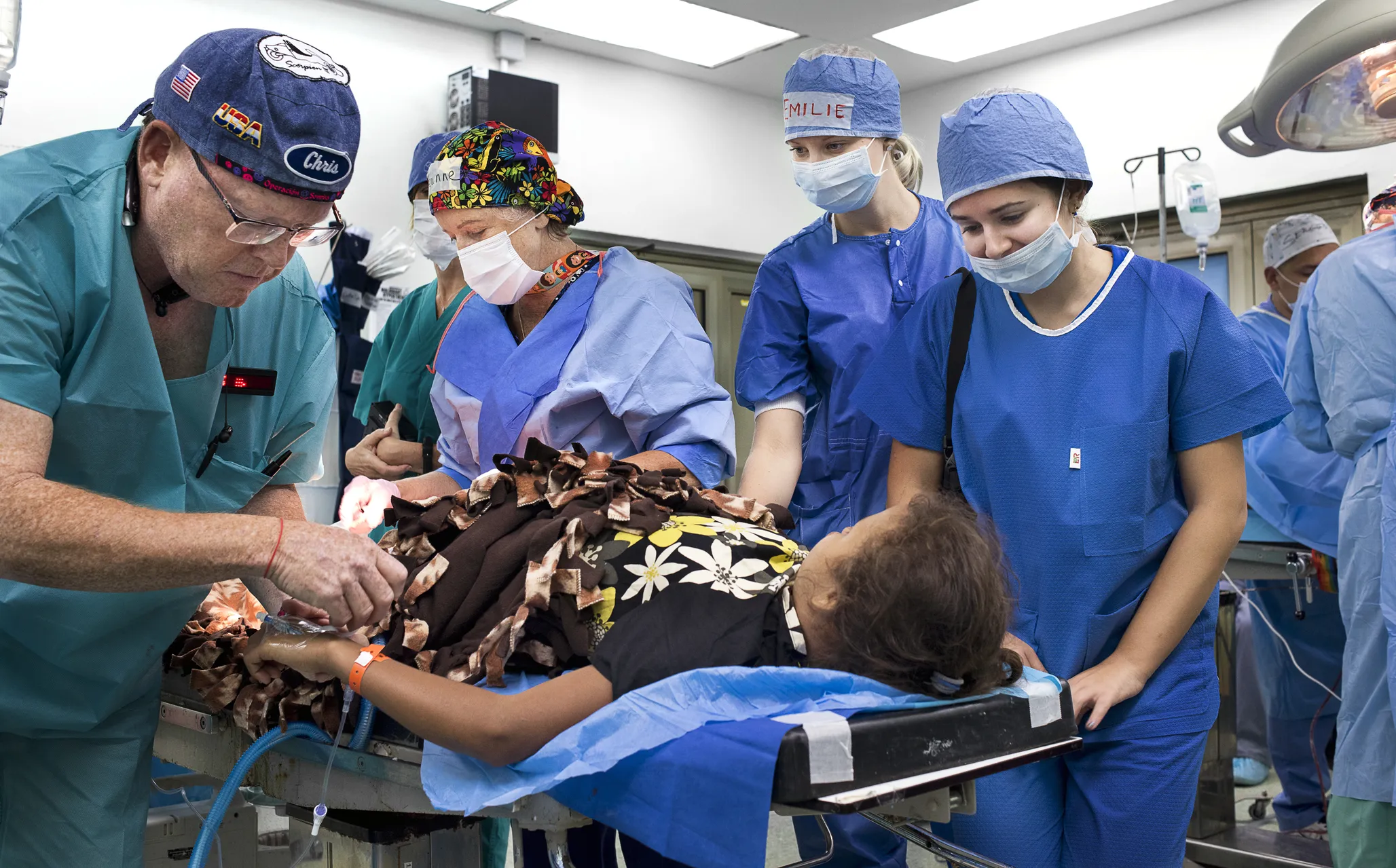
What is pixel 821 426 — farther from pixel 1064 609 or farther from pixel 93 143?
pixel 93 143

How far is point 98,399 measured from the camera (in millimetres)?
1584

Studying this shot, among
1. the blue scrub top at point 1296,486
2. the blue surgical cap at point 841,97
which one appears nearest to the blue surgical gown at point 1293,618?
the blue scrub top at point 1296,486

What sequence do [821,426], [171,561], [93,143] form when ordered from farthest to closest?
[821,426] < [93,143] < [171,561]

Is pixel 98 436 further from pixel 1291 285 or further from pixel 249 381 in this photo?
pixel 1291 285

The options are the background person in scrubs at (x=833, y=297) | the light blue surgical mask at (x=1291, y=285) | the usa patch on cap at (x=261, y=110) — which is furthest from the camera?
the light blue surgical mask at (x=1291, y=285)

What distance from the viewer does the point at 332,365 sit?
2.06m

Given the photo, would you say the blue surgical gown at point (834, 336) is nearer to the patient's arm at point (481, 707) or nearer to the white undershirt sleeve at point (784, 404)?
the white undershirt sleeve at point (784, 404)

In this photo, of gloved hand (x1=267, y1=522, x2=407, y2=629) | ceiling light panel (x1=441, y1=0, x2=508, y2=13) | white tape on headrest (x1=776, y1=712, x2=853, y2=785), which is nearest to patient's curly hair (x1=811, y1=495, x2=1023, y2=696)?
white tape on headrest (x1=776, y1=712, x2=853, y2=785)

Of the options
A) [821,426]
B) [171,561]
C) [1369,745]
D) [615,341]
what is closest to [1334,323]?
[1369,745]

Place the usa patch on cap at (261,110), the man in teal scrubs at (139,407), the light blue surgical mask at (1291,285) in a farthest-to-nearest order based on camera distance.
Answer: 1. the light blue surgical mask at (1291,285)
2. the usa patch on cap at (261,110)
3. the man in teal scrubs at (139,407)

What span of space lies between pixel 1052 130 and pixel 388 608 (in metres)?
1.28

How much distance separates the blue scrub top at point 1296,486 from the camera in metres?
3.78

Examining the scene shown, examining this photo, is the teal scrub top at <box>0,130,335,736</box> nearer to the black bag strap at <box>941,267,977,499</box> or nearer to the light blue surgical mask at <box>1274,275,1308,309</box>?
the black bag strap at <box>941,267,977,499</box>

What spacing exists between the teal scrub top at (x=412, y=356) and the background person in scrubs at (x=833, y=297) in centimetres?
110
